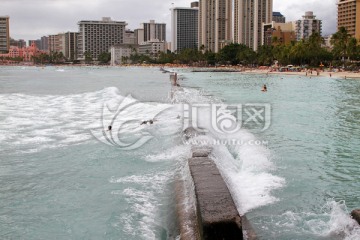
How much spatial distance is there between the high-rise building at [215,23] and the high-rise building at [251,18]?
517 centimetres

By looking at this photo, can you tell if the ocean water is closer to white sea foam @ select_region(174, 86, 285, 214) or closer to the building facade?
white sea foam @ select_region(174, 86, 285, 214)

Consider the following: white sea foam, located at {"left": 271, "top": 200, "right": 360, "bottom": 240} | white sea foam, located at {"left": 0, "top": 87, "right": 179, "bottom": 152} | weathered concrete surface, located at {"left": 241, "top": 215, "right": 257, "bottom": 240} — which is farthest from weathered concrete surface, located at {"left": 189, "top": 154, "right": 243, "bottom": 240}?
white sea foam, located at {"left": 0, "top": 87, "right": 179, "bottom": 152}

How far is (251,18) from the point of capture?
182 m

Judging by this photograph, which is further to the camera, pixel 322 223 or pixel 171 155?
pixel 171 155

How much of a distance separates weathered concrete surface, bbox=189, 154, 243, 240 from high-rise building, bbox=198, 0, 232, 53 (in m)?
183

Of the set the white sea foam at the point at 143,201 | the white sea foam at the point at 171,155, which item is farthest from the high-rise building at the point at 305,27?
the white sea foam at the point at 143,201

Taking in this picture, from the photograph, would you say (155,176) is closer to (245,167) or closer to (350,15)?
(245,167)

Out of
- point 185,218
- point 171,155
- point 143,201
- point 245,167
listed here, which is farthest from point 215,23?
point 185,218

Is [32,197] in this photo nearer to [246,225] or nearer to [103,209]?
[103,209]

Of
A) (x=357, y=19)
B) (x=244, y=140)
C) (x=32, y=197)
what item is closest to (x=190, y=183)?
(x=32, y=197)

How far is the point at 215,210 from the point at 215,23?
190604 mm

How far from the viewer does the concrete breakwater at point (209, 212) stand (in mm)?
5871

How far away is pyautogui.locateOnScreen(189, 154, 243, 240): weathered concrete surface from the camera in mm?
5852

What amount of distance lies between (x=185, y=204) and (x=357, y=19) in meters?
143
